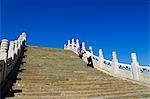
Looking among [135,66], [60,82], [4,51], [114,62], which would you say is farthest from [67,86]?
[114,62]

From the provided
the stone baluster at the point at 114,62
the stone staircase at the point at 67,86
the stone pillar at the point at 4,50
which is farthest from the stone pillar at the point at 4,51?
the stone baluster at the point at 114,62

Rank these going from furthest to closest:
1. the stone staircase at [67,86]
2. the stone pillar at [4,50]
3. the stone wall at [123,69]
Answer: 1. the stone wall at [123,69]
2. the stone staircase at [67,86]
3. the stone pillar at [4,50]

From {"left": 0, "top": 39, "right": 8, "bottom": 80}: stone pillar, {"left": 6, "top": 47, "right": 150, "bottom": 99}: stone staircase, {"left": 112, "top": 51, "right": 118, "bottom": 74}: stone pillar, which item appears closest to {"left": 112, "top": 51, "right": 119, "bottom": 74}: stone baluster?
{"left": 112, "top": 51, "right": 118, "bottom": 74}: stone pillar

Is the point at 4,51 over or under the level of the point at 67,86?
over

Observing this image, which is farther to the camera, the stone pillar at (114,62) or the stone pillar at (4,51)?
the stone pillar at (114,62)

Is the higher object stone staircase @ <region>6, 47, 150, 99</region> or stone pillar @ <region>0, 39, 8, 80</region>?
stone pillar @ <region>0, 39, 8, 80</region>

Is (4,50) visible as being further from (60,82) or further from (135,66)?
(135,66)

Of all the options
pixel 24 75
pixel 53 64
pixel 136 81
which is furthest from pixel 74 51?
pixel 24 75

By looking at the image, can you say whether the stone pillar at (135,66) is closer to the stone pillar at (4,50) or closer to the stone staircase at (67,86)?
the stone staircase at (67,86)

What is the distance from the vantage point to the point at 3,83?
9.97 m

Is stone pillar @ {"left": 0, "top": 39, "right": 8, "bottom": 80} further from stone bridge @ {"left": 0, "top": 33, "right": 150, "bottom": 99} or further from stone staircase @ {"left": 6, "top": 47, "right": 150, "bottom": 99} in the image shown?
stone staircase @ {"left": 6, "top": 47, "right": 150, "bottom": 99}

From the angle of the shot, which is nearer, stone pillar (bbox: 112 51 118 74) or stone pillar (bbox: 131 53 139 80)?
stone pillar (bbox: 131 53 139 80)

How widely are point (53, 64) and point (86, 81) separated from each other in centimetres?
450

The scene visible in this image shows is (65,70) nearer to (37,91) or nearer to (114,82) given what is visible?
(114,82)
